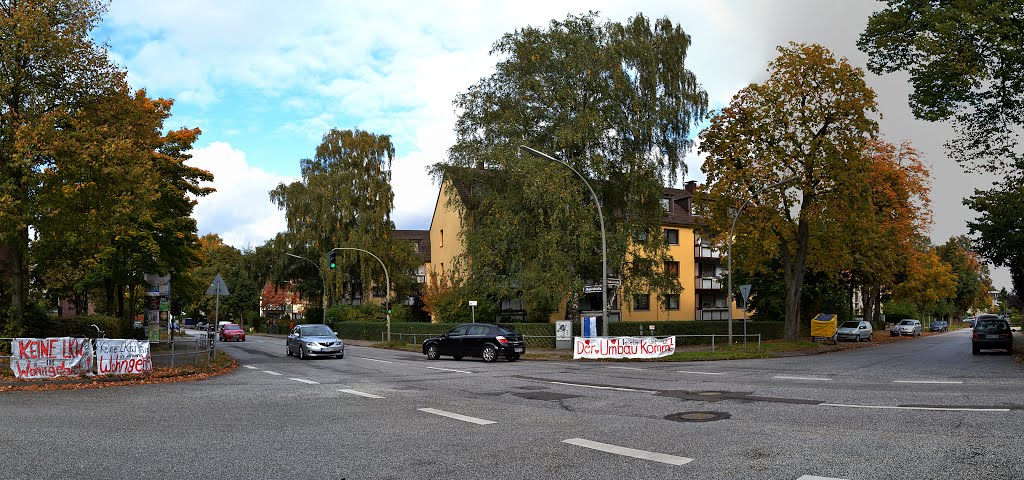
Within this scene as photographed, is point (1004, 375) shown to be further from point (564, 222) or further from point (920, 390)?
point (564, 222)

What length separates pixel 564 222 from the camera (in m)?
32.0

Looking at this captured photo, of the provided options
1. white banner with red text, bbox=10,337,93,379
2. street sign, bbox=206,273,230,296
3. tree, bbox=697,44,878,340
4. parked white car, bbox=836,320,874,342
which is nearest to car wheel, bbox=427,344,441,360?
street sign, bbox=206,273,230,296

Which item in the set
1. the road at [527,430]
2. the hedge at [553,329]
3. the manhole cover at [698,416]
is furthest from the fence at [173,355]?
the hedge at [553,329]

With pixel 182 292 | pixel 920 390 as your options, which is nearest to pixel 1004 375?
pixel 920 390

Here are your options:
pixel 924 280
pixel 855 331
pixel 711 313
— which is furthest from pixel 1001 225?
pixel 711 313

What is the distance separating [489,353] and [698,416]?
16.7m

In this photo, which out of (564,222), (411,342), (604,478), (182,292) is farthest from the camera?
(411,342)

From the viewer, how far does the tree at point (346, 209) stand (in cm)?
4975

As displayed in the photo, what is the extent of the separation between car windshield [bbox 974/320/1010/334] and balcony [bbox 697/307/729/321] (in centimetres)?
2833

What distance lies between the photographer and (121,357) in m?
17.8

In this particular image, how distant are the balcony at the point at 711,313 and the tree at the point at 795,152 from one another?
75.8 feet

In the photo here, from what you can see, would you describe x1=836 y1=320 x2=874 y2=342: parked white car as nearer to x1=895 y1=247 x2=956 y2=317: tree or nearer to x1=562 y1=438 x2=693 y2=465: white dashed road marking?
x1=895 y1=247 x2=956 y2=317: tree

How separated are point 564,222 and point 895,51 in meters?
14.4

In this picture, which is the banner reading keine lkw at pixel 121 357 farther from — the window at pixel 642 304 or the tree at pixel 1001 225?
the window at pixel 642 304
